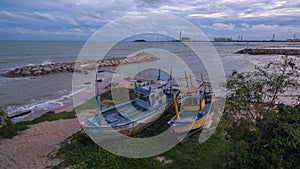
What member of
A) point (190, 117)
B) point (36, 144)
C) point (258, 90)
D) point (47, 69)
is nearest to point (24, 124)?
point (36, 144)

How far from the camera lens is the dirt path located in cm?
772

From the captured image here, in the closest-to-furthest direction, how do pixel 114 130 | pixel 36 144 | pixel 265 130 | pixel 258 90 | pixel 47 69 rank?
pixel 265 130 → pixel 258 90 → pixel 114 130 → pixel 36 144 → pixel 47 69

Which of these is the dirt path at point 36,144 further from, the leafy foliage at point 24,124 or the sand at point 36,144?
the leafy foliage at point 24,124

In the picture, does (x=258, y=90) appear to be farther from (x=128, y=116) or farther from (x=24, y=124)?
(x=24, y=124)

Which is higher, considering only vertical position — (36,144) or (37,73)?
(37,73)

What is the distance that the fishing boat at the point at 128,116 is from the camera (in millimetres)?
8523

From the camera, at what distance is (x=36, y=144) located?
9.14 metres

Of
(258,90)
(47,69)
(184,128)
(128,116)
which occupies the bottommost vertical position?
(184,128)

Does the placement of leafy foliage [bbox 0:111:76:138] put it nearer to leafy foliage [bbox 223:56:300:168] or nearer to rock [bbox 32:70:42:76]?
leafy foliage [bbox 223:56:300:168]

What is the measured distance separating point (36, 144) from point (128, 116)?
4518 millimetres

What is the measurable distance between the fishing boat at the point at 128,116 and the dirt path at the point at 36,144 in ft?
6.17

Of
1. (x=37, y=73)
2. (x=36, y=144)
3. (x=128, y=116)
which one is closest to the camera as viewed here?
(x=36, y=144)

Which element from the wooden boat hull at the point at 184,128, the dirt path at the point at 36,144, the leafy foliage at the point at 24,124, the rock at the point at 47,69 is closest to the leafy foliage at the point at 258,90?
the wooden boat hull at the point at 184,128

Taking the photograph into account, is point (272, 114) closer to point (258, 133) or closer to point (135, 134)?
point (258, 133)
